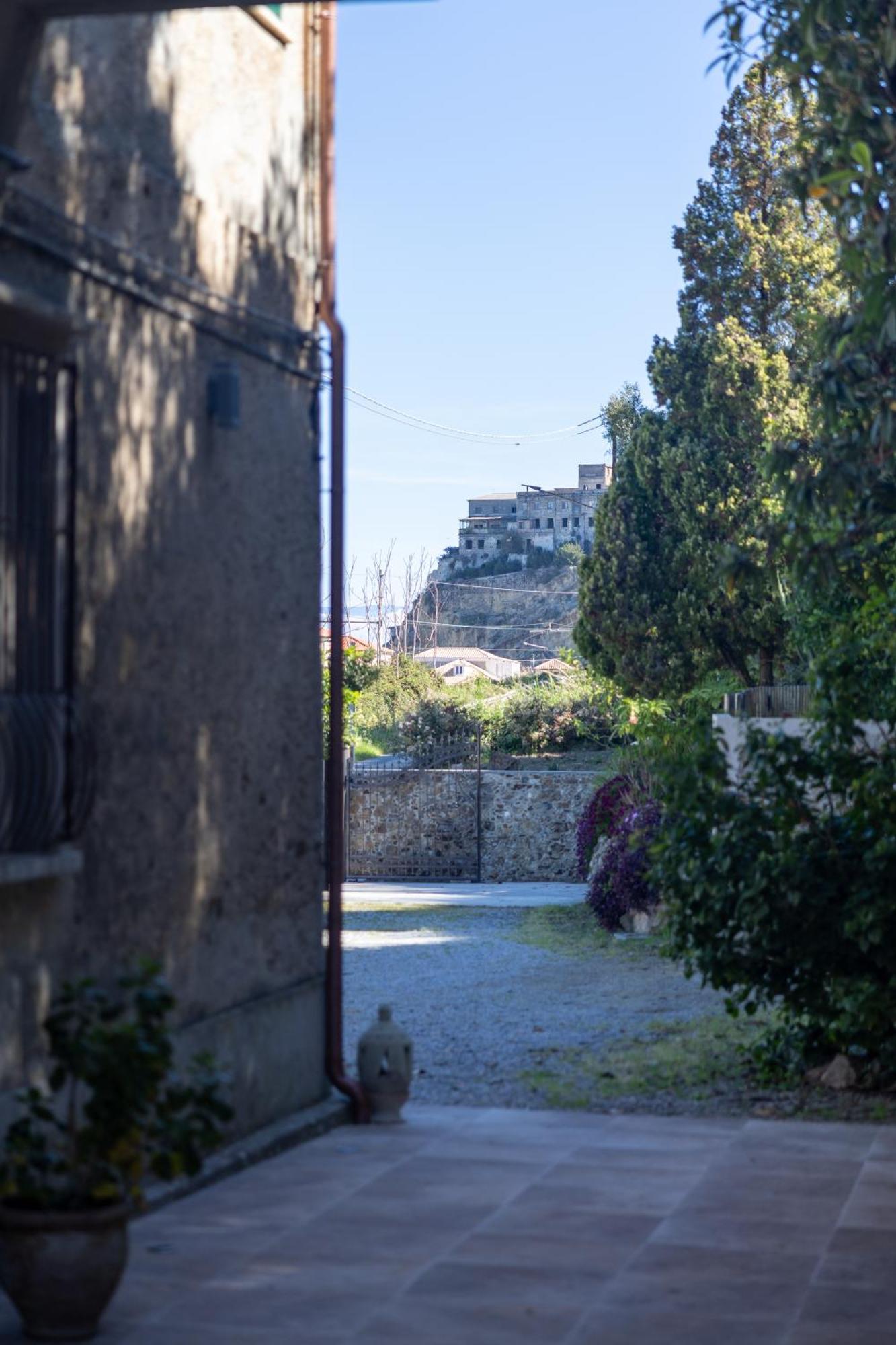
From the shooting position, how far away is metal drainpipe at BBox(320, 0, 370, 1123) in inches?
305

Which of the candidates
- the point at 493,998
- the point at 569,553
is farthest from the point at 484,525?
the point at 493,998

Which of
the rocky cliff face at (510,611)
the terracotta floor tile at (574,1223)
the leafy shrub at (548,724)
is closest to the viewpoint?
the terracotta floor tile at (574,1223)

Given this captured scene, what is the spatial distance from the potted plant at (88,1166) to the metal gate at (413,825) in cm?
2170

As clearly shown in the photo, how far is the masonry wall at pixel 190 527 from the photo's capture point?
557 cm

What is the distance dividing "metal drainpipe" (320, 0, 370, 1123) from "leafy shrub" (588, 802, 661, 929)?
879 cm

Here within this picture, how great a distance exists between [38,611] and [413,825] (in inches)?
845

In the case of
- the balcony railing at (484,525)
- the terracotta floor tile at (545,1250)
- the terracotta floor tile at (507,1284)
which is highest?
the balcony railing at (484,525)

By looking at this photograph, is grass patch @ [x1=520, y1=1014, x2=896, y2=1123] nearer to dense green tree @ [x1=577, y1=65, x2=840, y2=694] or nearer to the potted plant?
the potted plant

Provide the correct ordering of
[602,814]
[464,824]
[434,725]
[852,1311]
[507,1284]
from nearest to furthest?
1. [852,1311]
2. [507,1284]
3. [602,814]
4. [464,824]
5. [434,725]

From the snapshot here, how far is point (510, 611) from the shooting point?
82625 mm

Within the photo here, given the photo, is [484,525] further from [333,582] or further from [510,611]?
[333,582]

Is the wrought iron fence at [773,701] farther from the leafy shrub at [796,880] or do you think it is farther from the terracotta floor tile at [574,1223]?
the terracotta floor tile at [574,1223]

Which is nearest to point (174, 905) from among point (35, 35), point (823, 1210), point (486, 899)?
point (823, 1210)

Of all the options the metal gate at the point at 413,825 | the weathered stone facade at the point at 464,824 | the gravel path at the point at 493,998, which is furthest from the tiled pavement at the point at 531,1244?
the metal gate at the point at 413,825
